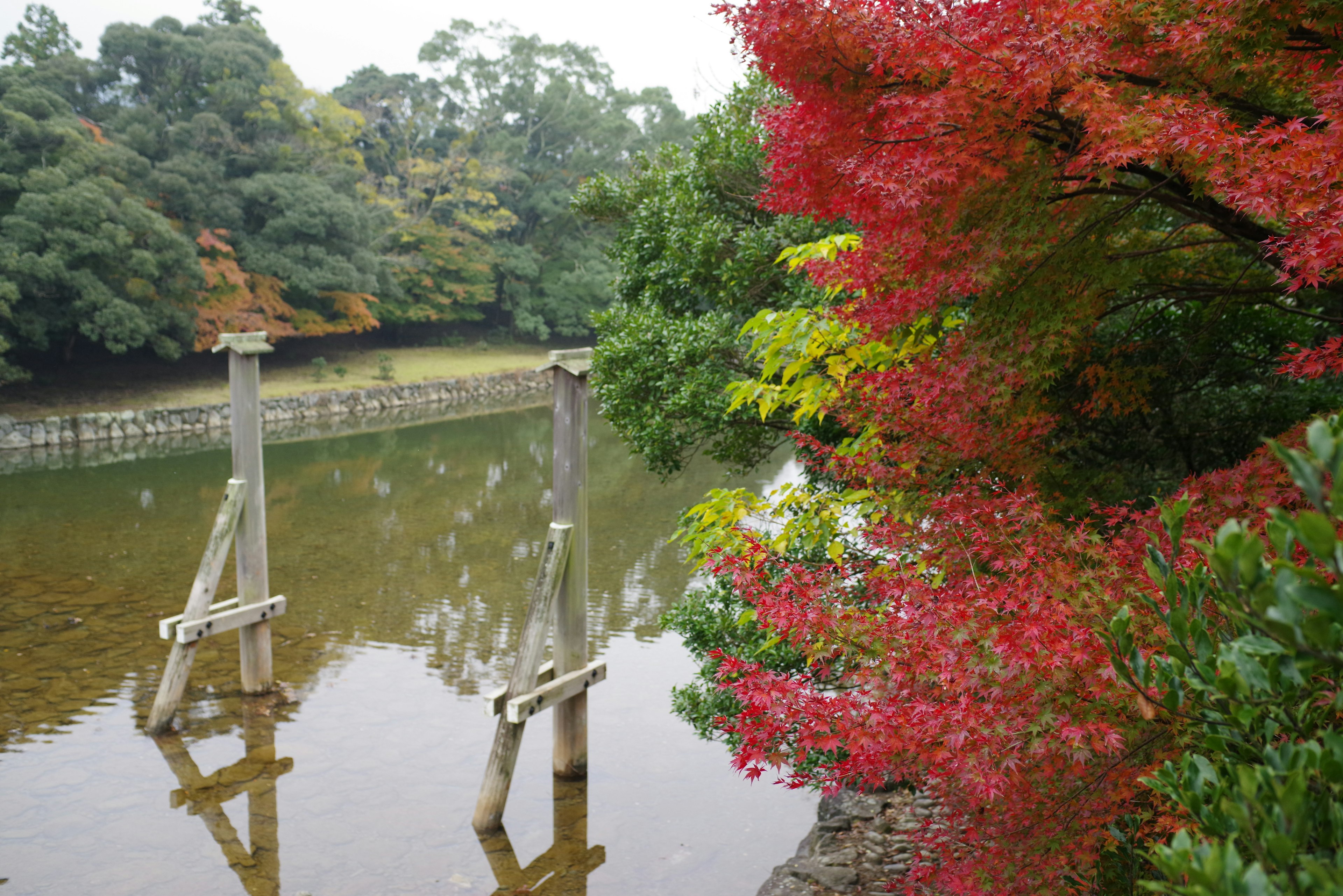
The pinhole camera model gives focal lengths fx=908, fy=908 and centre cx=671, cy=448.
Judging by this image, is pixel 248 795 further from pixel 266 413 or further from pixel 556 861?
pixel 266 413

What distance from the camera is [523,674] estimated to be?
478 centimetres

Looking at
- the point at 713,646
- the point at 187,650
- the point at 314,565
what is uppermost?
the point at 713,646

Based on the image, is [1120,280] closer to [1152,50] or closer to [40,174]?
[1152,50]

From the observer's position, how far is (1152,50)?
2.71m

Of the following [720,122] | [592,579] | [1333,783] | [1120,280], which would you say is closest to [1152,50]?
[1120,280]

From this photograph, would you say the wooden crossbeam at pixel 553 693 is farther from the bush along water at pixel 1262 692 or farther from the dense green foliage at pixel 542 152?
the dense green foliage at pixel 542 152

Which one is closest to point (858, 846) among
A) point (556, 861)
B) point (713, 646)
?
point (713, 646)

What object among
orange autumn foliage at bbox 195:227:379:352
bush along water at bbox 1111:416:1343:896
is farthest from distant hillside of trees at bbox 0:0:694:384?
bush along water at bbox 1111:416:1343:896

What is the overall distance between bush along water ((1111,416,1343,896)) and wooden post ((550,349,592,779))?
3.51 m

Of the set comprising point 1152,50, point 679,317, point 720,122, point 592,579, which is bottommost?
point 592,579

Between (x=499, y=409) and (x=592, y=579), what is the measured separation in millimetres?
16435

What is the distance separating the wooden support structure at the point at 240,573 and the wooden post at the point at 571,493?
7.84 ft

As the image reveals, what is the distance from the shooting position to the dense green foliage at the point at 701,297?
6012 millimetres

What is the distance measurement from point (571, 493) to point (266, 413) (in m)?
19.1
